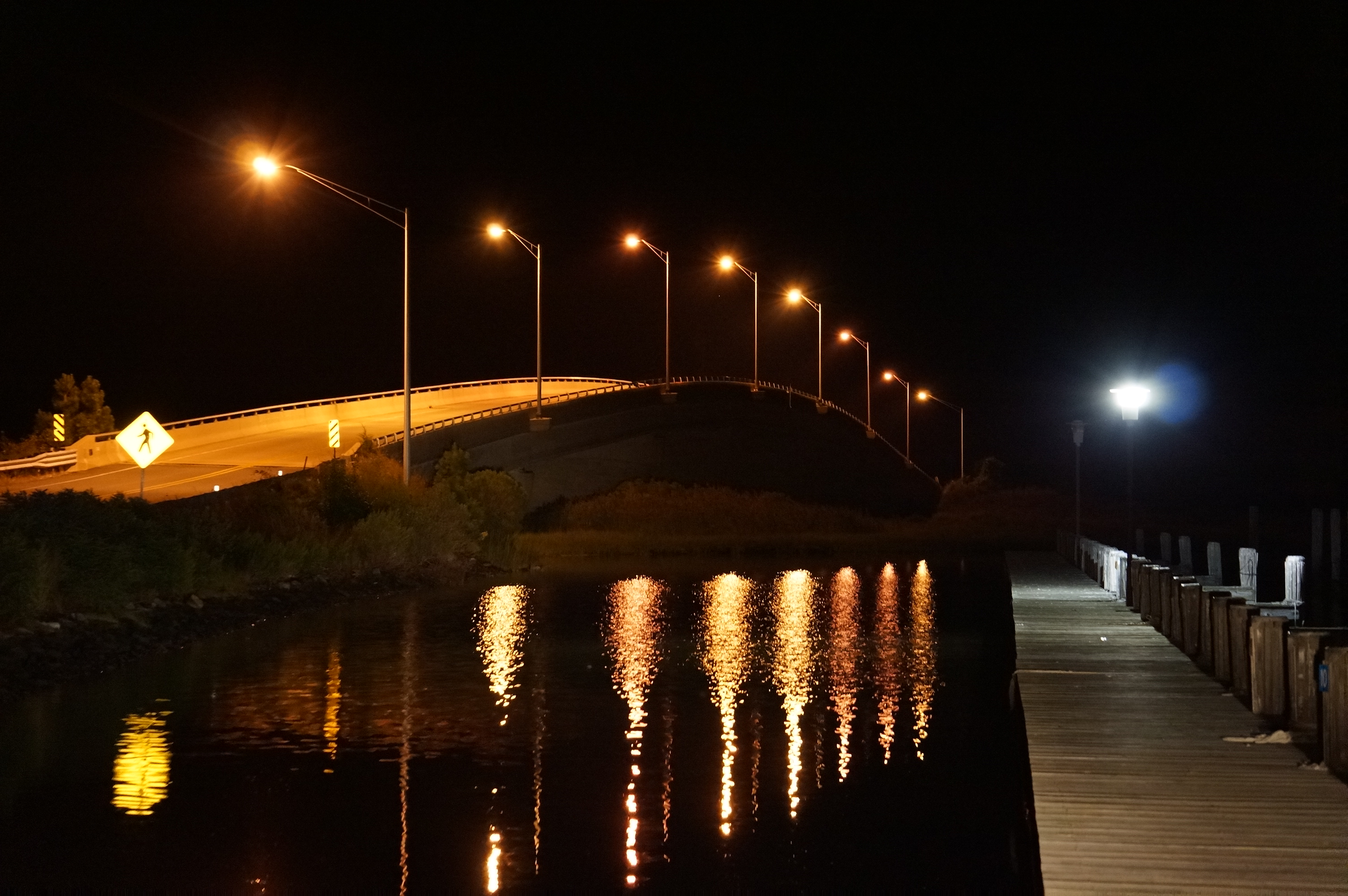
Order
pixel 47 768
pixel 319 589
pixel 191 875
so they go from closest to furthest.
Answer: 1. pixel 191 875
2. pixel 47 768
3. pixel 319 589

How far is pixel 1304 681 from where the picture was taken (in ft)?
46.4

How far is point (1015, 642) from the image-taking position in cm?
2220

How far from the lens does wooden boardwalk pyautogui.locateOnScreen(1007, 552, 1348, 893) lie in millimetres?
9508

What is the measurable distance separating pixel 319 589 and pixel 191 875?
79.3 ft

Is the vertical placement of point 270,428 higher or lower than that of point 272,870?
higher

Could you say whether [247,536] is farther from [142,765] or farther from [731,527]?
[731,527]

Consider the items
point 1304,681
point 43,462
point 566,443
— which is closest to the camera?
point 1304,681

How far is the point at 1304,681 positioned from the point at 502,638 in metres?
15.4

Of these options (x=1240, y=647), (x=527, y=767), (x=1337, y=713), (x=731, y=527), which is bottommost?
(x=527, y=767)

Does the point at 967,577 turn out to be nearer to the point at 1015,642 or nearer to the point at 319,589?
the point at 319,589

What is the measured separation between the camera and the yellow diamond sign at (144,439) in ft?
118

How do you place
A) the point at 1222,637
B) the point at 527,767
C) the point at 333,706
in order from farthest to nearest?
the point at 333,706 → the point at 1222,637 → the point at 527,767

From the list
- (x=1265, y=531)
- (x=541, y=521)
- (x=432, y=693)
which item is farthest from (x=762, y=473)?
(x=432, y=693)

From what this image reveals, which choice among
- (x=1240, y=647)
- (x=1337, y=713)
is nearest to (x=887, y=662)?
(x=1240, y=647)
